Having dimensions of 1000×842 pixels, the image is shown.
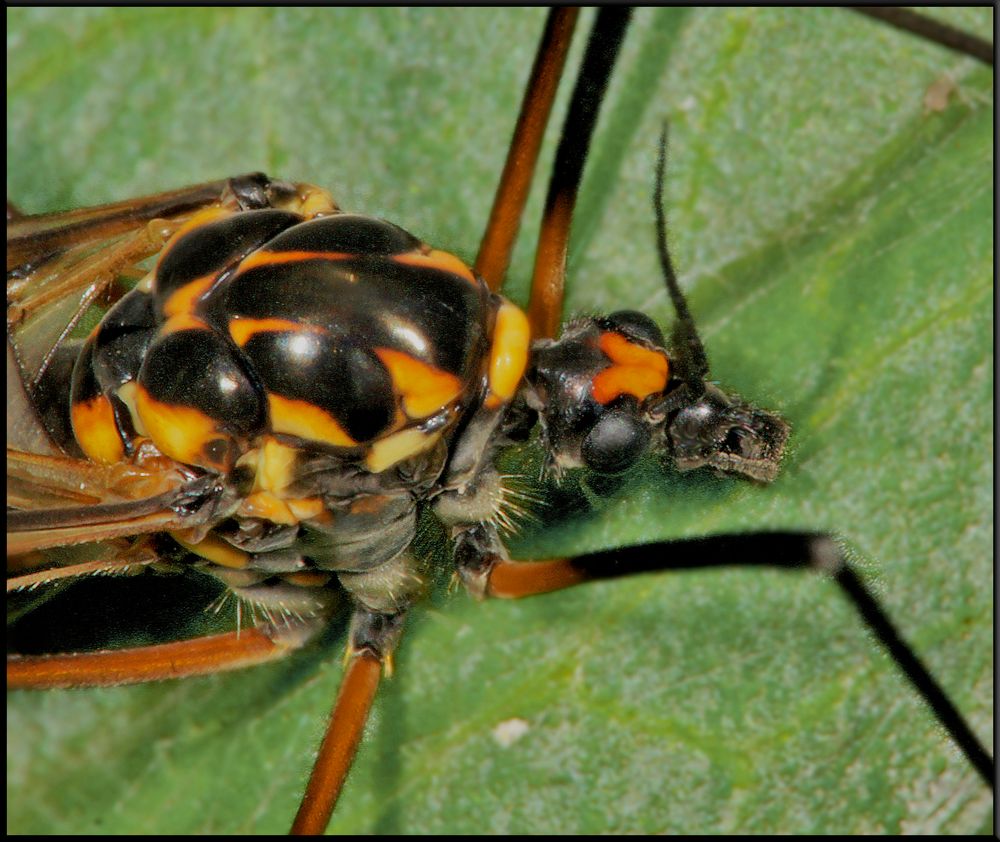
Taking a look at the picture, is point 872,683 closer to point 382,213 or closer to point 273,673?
point 273,673

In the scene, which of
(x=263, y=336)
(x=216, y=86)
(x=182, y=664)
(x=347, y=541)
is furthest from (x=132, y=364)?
(x=216, y=86)

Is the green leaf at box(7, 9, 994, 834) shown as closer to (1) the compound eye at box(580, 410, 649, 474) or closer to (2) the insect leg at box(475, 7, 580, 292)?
(1) the compound eye at box(580, 410, 649, 474)

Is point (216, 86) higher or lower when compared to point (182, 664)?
higher

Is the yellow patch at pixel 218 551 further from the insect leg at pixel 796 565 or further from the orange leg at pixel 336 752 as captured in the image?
the insect leg at pixel 796 565

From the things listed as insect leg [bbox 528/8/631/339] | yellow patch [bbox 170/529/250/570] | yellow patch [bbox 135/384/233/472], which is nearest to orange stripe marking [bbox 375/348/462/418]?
yellow patch [bbox 135/384/233/472]

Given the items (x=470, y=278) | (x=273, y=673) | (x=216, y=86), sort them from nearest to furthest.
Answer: (x=470, y=278)
(x=273, y=673)
(x=216, y=86)

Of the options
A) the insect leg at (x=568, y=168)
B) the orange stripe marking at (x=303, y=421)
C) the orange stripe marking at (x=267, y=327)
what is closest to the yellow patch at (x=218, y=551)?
the orange stripe marking at (x=303, y=421)

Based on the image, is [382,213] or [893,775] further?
[382,213]
